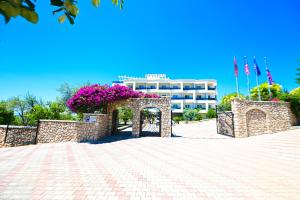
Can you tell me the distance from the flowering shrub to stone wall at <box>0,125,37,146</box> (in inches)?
136

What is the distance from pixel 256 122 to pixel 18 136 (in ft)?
61.0

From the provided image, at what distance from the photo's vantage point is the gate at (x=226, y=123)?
52.1ft

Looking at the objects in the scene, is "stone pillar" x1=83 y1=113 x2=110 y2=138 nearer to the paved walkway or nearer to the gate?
the paved walkway

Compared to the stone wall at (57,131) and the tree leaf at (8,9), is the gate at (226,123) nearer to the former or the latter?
the stone wall at (57,131)

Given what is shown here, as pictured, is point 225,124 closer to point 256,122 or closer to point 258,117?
point 256,122

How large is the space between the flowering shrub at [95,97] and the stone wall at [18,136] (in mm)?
3459

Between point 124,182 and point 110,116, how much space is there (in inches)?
468

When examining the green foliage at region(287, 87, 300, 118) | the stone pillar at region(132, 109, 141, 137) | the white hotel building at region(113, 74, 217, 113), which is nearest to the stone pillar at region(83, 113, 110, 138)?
the stone pillar at region(132, 109, 141, 137)

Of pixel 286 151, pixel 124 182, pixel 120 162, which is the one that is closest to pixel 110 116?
pixel 120 162

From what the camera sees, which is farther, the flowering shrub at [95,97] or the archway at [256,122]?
the archway at [256,122]

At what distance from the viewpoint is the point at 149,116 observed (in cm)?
3875

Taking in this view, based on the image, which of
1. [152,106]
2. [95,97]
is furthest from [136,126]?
[95,97]

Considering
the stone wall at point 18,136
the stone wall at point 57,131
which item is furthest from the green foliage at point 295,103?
the stone wall at point 18,136

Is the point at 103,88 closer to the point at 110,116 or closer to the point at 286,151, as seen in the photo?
the point at 110,116
